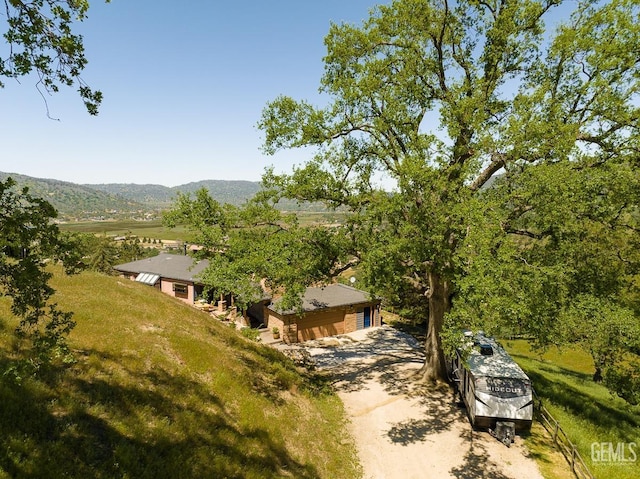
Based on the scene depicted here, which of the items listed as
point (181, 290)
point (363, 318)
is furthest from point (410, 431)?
point (181, 290)

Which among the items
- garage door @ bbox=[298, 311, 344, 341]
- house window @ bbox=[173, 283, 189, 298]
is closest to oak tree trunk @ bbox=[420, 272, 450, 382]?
garage door @ bbox=[298, 311, 344, 341]

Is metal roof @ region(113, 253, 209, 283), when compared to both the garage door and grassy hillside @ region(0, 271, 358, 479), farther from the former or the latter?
grassy hillside @ region(0, 271, 358, 479)

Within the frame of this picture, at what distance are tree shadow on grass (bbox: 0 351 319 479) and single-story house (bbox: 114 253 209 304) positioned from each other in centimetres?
2552

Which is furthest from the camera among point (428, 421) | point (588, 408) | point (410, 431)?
point (588, 408)

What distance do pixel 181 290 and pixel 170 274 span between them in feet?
8.16

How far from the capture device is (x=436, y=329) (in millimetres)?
18969

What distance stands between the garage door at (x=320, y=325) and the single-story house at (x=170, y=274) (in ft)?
45.6

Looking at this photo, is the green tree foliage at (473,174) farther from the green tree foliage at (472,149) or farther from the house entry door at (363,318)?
the house entry door at (363,318)

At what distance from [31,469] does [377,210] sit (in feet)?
41.7

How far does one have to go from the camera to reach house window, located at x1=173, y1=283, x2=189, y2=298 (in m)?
39.2

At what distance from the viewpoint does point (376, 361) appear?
24.3 metres

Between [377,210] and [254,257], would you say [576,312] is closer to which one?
[377,210]

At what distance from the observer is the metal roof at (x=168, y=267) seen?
39844 millimetres

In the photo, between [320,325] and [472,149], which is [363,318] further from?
[472,149]
